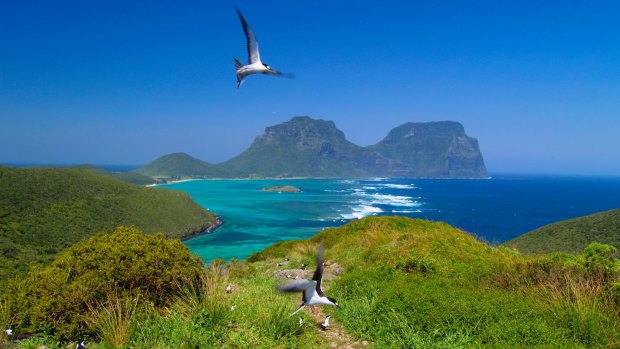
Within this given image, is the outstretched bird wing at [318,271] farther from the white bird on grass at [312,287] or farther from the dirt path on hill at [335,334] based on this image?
the dirt path on hill at [335,334]

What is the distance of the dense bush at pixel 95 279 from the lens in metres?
6.52

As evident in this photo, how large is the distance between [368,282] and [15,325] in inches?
288

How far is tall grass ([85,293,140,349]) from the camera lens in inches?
234

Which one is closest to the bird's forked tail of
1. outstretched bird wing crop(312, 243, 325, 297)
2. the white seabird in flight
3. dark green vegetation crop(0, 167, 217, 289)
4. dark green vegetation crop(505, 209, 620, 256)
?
the white seabird in flight

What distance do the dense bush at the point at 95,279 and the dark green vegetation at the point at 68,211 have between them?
50.2 meters

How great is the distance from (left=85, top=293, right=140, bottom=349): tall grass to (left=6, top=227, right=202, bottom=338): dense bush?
0.45ft

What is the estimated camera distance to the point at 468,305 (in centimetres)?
668

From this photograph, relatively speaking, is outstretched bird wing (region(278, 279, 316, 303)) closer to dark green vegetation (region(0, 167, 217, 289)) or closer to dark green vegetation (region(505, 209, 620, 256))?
dark green vegetation (region(0, 167, 217, 289))

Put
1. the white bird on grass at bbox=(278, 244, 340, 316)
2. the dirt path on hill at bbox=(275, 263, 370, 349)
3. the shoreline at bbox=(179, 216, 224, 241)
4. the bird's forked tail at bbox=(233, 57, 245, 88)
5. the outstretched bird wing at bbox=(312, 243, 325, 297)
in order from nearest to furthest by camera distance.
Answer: the outstretched bird wing at bbox=(312, 243, 325, 297) < the white bird on grass at bbox=(278, 244, 340, 316) < the bird's forked tail at bbox=(233, 57, 245, 88) < the dirt path on hill at bbox=(275, 263, 370, 349) < the shoreline at bbox=(179, 216, 224, 241)

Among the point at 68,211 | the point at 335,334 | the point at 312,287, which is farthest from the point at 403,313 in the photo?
Result: the point at 68,211

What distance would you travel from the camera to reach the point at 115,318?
618 centimetres

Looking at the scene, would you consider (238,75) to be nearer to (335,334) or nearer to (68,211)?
(335,334)

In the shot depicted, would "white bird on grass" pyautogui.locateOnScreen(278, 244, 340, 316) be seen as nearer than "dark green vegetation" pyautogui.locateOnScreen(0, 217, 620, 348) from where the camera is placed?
Yes

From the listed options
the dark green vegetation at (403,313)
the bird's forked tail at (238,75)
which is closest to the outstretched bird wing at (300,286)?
the dark green vegetation at (403,313)
